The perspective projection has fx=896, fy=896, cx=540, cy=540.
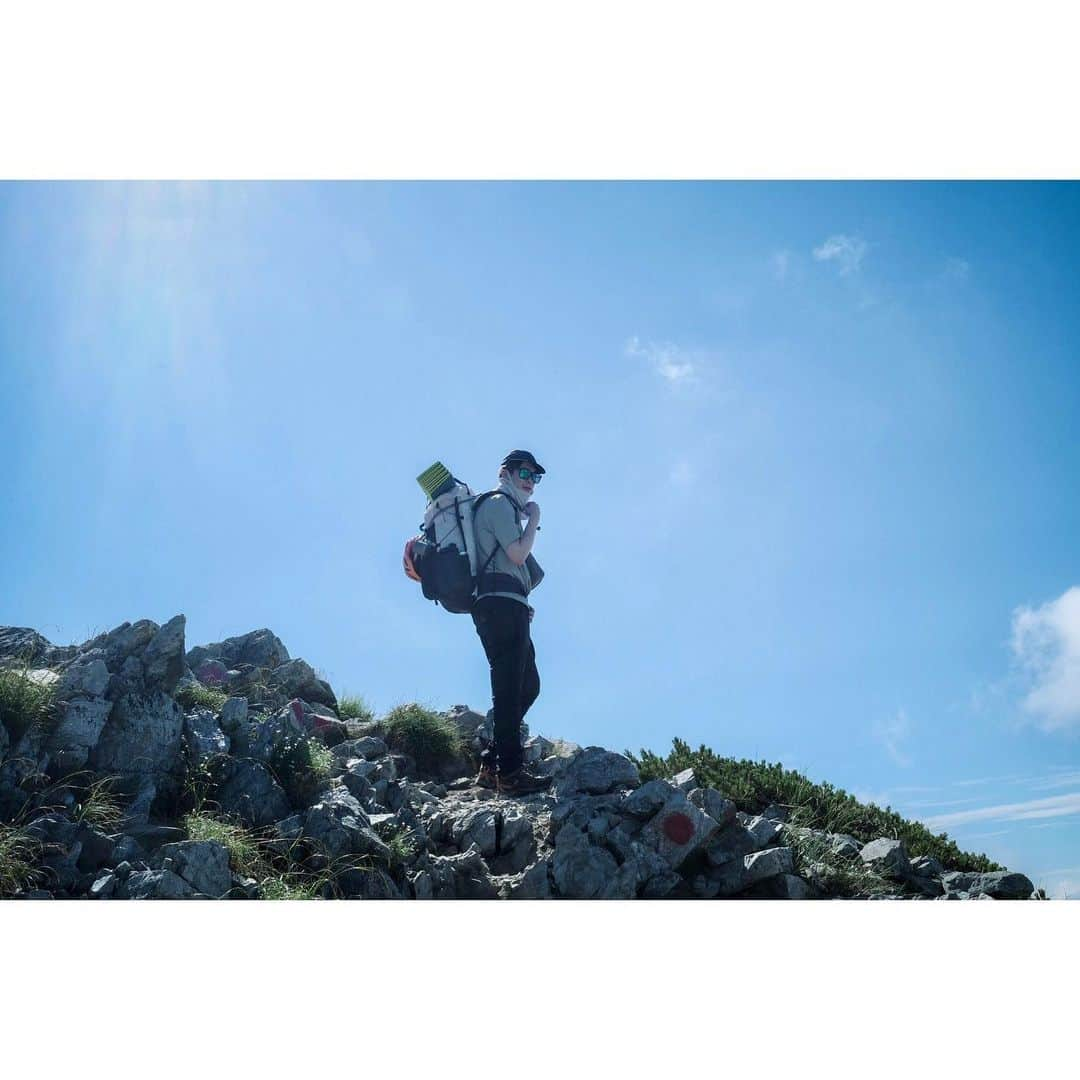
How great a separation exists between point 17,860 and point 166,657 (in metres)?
2.62

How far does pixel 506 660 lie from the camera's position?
885 centimetres

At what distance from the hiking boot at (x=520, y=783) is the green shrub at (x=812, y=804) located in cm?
110

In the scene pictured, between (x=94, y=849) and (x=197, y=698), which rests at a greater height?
(x=197, y=698)

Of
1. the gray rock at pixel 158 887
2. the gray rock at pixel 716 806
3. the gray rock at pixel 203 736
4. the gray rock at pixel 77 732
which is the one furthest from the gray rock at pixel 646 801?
the gray rock at pixel 77 732

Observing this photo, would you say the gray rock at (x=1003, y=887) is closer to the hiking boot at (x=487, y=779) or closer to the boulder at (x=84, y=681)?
the hiking boot at (x=487, y=779)

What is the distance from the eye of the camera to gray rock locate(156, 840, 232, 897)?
17.6 feet

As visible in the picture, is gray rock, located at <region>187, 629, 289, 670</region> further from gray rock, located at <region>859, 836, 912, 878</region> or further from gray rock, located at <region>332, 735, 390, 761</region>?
gray rock, located at <region>859, 836, 912, 878</region>

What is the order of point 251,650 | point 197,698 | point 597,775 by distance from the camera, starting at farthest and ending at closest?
point 251,650 < point 197,698 < point 597,775

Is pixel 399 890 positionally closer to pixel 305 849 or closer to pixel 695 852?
pixel 305 849

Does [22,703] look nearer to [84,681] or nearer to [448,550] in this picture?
[84,681]

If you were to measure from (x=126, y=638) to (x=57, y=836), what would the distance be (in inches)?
92.5

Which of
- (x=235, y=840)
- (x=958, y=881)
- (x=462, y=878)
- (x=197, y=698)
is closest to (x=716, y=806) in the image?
(x=462, y=878)

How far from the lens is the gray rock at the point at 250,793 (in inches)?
267

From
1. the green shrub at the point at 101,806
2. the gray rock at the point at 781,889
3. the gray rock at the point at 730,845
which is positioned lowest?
the gray rock at the point at 781,889
